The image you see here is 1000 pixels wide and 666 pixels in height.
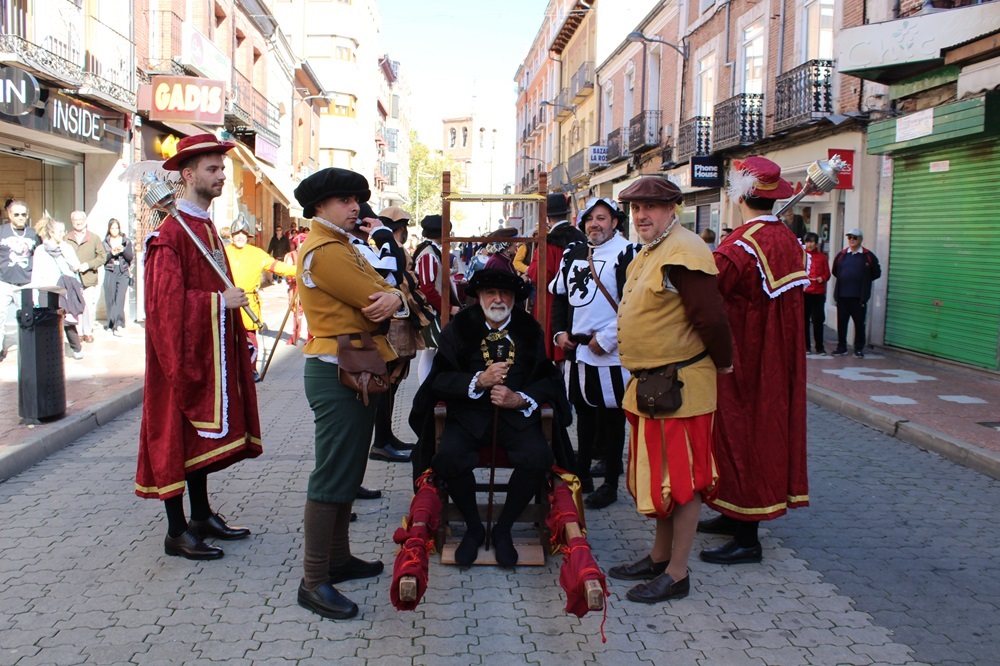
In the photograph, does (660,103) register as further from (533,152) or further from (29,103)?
(533,152)

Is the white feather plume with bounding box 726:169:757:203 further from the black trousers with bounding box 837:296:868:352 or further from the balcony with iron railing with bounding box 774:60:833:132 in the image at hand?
the balcony with iron railing with bounding box 774:60:833:132

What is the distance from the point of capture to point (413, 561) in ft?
11.2

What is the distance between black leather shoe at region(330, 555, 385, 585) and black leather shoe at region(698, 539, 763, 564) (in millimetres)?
1621

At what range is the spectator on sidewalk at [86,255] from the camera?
12.0 metres

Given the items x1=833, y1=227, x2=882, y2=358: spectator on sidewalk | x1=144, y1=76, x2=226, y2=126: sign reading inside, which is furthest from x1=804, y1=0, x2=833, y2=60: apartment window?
x1=144, y1=76, x2=226, y2=126: sign reading inside

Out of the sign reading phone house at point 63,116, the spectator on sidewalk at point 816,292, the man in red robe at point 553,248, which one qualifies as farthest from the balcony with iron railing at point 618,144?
the man in red robe at point 553,248

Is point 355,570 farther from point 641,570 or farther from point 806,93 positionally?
point 806,93

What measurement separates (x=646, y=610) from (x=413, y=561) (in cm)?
108

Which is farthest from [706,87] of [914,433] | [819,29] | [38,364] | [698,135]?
[38,364]

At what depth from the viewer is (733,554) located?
4367 mm

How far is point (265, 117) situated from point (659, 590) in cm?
2484

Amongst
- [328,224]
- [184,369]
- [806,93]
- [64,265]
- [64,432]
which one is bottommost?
[64,432]

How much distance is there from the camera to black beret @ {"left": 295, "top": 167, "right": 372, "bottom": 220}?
11.9 ft

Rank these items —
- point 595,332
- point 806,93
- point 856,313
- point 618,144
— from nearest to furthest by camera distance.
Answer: point 595,332 → point 856,313 → point 806,93 → point 618,144
